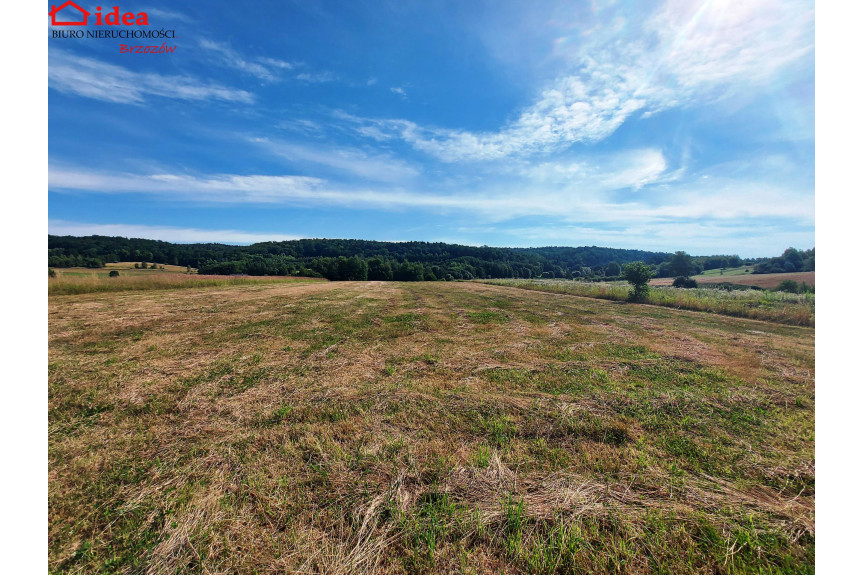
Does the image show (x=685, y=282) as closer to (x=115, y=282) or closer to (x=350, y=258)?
(x=115, y=282)

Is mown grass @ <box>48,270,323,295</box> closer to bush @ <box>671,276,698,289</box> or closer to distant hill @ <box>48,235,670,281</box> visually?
distant hill @ <box>48,235,670,281</box>

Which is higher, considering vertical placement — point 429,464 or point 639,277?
point 639,277

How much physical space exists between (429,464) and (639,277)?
2503cm

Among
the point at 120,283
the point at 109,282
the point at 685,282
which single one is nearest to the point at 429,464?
the point at 109,282

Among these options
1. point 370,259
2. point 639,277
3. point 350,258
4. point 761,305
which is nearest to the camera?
point 761,305

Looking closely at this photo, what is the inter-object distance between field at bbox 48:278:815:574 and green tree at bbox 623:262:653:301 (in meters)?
16.6

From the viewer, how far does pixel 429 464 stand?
338 centimetres

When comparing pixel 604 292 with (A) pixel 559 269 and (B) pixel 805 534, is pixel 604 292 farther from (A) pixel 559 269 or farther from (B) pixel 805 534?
(A) pixel 559 269

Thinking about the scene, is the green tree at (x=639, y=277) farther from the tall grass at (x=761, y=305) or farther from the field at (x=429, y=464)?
the field at (x=429, y=464)

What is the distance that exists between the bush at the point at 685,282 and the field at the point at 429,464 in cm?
2982

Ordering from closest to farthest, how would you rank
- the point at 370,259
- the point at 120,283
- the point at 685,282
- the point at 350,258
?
the point at 120,283 < the point at 685,282 < the point at 350,258 < the point at 370,259

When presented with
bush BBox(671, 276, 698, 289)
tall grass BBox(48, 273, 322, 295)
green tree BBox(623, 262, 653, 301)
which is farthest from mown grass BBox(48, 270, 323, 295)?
bush BBox(671, 276, 698, 289)

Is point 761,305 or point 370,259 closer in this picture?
point 761,305

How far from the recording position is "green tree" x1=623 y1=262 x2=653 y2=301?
21875 mm
